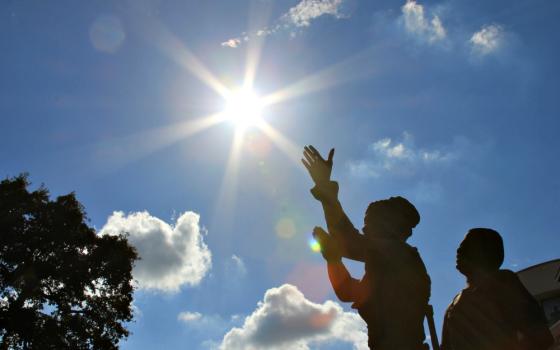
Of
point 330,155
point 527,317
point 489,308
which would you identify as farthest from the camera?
point 330,155

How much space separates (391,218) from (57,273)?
18.5m

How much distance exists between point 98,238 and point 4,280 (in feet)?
13.5

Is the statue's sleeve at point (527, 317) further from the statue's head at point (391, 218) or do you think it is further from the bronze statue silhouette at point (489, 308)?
the statue's head at point (391, 218)

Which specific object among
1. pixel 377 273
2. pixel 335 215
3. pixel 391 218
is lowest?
pixel 377 273

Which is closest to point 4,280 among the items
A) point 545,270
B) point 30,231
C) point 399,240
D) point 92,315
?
point 30,231

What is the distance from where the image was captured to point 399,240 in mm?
2967

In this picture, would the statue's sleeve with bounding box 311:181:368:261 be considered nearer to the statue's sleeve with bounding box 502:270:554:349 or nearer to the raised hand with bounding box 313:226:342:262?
the raised hand with bounding box 313:226:342:262

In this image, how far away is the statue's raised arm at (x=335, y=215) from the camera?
2.72 meters

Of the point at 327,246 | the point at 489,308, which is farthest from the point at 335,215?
the point at 489,308

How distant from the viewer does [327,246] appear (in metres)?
2.82

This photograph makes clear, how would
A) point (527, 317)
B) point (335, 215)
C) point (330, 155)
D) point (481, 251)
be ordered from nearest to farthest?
point (527, 317)
point (481, 251)
point (335, 215)
point (330, 155)

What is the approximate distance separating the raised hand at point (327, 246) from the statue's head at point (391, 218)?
38cm

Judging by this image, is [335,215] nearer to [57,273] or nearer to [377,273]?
[377,273]

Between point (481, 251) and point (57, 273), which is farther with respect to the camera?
point (57, 273)
